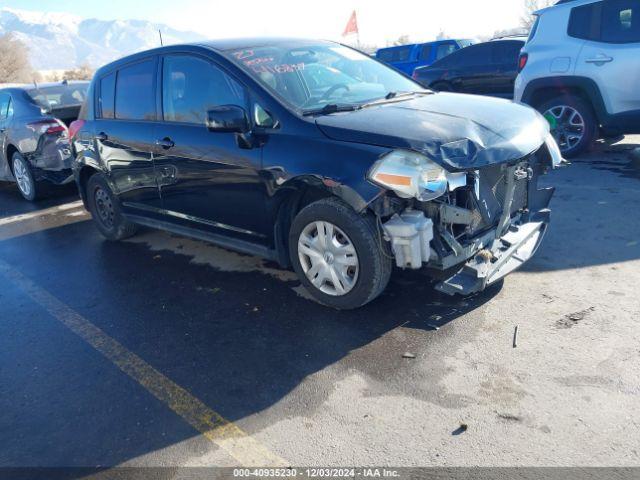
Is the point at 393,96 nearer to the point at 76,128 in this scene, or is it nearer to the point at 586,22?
the point at 76,128

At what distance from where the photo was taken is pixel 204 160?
430 cm

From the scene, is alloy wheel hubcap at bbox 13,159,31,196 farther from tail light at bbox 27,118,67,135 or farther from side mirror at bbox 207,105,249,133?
side mirror at bbox 207,105,249,133

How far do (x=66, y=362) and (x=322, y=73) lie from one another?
2.86 m

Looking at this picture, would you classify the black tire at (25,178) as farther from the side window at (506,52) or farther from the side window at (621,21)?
the side window at (506,52)

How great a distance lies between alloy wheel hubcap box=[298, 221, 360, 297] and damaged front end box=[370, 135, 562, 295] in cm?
34

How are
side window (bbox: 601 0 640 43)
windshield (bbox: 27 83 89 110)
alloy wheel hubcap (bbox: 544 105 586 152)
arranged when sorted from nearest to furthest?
1. side window (bbox: 601 0 640 43)
2. alloy wheel hubcap (bbox: 544 105 586 152)
3. windshield (bbox: 27 83 89 110)

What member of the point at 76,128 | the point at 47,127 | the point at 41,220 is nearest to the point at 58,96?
the point at 47,127

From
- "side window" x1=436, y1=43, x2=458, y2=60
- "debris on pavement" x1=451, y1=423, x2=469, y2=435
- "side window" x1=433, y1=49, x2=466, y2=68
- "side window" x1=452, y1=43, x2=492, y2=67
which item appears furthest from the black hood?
"side window" x1=436, y1=43, x2=458, y2=60

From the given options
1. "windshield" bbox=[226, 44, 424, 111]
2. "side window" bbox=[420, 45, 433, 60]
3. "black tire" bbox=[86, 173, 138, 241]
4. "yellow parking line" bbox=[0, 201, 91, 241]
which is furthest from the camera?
"side window" bbox=[420, 45, 433, 60]

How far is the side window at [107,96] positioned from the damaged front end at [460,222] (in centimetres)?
338

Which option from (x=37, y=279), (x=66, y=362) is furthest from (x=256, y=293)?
(x=37, y=279)

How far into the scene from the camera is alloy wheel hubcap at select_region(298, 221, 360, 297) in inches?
142

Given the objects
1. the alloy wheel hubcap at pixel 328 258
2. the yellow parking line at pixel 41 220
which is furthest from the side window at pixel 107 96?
the alloy wheel hubcap at pixel 328 258

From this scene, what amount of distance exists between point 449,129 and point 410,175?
0.49 metres
